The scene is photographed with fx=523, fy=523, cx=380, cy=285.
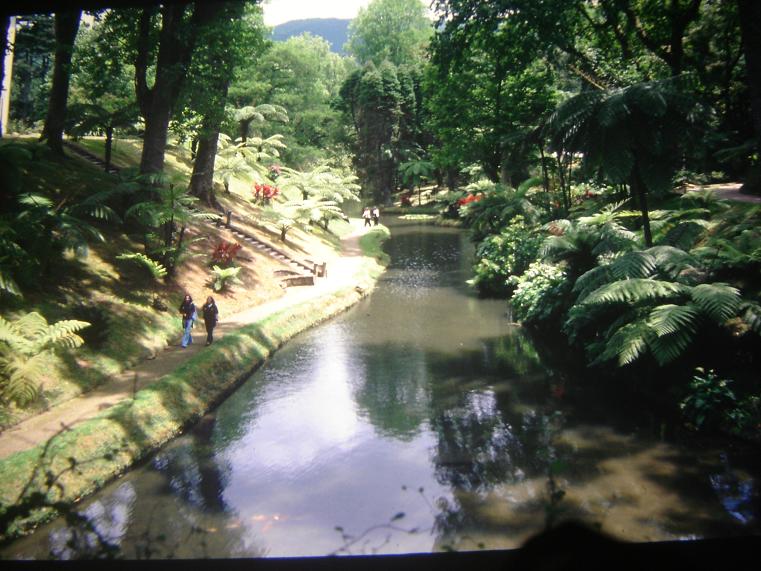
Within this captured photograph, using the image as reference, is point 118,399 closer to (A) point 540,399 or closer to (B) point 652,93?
(A) point 540,399

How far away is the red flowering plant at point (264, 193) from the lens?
79.3ft

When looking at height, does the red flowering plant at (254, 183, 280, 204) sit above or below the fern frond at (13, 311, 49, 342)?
above

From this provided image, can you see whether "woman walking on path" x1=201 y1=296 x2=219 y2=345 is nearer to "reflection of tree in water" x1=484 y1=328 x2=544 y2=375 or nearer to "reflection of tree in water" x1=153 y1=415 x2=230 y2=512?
"reflection of tree in water" x1=153 y1=415 x2=230 y2=512

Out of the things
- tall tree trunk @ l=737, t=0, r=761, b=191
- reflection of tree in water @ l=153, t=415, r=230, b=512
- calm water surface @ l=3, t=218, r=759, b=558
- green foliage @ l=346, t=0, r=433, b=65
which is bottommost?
reflection of tree in water @ l=153, t=415, r=230, b=512

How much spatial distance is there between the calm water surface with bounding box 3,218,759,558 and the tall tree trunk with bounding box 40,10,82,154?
36.3ft

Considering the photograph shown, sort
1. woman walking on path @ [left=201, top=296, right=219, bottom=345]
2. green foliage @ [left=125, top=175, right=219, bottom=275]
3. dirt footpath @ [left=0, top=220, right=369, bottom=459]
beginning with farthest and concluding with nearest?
green foliage @ [left=125, top=175, right=219, bottom=275]
woman walking on path @ [left=201, top=296, right=219, bottom=345]
dirt footpath @ [left=0, top=220, right=369, bottom=459]

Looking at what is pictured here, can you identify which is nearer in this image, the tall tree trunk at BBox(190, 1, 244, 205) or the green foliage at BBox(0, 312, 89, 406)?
the green foliage at BBox(0, 312, 89, 406)

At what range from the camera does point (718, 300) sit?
24.9 feet

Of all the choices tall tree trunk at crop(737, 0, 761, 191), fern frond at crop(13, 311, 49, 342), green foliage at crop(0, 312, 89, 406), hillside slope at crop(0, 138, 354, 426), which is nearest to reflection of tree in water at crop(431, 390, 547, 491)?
tall tree trunk at crop(737, 0, 761, 191)

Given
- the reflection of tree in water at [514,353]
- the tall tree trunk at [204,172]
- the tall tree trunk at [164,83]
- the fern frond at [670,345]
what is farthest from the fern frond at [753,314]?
the tall tree trunk at [204,172]

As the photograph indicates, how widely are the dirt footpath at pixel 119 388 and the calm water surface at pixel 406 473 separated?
1229 mm

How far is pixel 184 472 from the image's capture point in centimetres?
725

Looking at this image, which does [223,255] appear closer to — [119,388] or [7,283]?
[119,388]

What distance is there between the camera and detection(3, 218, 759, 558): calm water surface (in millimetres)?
5656
